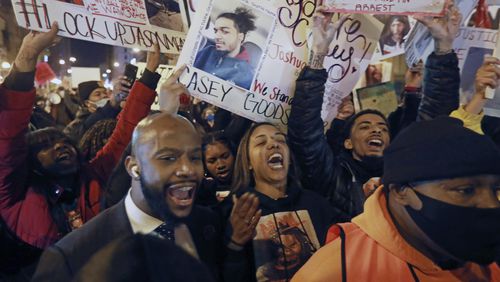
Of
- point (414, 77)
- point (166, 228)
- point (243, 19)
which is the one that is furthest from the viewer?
point (414, 77)

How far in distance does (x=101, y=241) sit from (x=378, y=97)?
12.3 feet

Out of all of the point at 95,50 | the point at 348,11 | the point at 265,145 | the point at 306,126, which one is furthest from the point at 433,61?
the point at 95,50

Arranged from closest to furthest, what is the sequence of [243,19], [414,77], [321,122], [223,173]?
[321,122]
[243,19]
[223,173]
[414,77]

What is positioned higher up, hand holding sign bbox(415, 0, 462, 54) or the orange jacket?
hand holding sign bbox(415, 0, 462, 54)

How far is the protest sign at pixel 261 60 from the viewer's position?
3.32 meters

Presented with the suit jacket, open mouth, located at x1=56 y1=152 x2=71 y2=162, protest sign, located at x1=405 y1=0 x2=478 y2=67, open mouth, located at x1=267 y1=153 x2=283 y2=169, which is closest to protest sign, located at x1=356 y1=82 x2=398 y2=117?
protest sign, located at x1=405 y1=0 x2=478 y2=67

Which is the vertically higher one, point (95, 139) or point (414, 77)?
point (414, 77)

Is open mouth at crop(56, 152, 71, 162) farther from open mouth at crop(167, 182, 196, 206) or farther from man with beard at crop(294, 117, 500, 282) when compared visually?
man with beard at crop(294, 117, 500, 282)

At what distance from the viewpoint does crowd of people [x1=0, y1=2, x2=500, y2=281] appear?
178cm

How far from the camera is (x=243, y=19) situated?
11.1 feet

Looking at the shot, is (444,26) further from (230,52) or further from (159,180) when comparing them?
(159,180)

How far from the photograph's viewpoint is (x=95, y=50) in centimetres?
4800

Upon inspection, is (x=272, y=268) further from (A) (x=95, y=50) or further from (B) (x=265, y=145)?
(A) (x=95, y=50)

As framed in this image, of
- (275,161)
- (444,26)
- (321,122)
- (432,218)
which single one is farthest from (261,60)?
(432,218)
